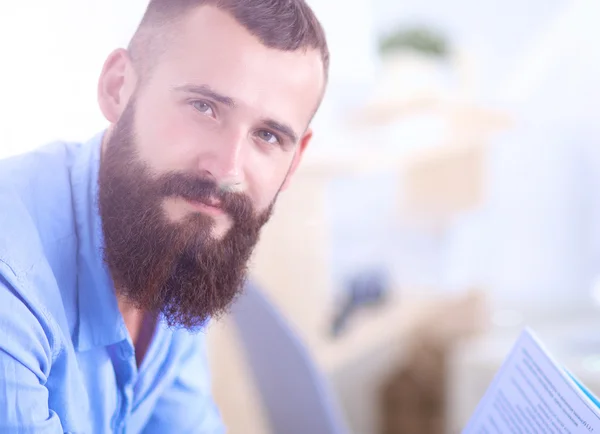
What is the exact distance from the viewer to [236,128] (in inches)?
17.6

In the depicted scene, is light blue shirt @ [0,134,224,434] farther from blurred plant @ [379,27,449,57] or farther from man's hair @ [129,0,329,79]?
blurred plant @ [379,27,449,57]

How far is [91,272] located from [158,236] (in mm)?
57

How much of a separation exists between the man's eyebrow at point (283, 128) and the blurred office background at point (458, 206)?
2.86 feet

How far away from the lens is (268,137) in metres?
0.47

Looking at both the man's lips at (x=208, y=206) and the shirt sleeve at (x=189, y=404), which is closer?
the man's lips at (x=208, y=206)

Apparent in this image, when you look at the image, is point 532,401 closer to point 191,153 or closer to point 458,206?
point 191,153

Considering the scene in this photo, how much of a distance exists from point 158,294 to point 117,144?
0.12 meters

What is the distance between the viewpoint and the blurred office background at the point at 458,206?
5.50 ft

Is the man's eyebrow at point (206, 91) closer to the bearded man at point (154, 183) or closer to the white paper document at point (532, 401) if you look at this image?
the bearded man at point (154, 183)

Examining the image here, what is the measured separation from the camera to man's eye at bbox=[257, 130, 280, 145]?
18.4 inches

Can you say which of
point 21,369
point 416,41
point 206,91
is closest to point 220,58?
point 206,91

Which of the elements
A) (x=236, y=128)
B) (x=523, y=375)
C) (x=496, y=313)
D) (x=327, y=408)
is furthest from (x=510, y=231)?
(x=236, y=128)

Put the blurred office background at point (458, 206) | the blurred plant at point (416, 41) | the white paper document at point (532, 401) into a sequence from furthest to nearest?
the blurred plant at point (416, 41)
the blurred office background at point (458, 206)
the white paper document at point (532, 401)

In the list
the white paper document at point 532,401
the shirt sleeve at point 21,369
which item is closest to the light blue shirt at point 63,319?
the shirt sleeve at point 21,369
